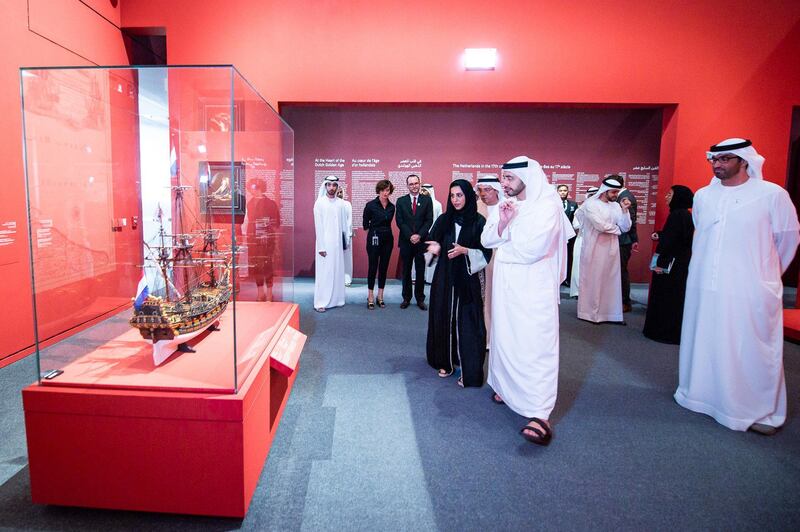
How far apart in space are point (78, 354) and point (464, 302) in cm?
241

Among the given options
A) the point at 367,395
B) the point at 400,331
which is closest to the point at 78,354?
the point at 367,395

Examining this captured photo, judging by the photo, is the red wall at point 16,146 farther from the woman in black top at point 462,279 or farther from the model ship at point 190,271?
the woman in black top at point 462,279

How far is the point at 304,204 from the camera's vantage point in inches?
321

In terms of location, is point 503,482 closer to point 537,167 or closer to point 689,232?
point 537,167

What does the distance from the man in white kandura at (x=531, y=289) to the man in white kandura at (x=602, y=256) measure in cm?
289

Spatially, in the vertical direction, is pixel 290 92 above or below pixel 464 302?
above

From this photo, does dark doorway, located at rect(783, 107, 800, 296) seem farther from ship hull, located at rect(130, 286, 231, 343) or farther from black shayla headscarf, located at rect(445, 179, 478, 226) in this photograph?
ship hull, located at rect(130, 286, 231, 343)

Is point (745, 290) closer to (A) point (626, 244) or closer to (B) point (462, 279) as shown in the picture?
(B) point (462, 279)

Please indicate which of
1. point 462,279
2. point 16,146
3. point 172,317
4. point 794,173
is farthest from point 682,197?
point 16,146

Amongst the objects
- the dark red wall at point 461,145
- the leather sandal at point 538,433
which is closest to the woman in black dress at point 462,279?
the leather sandal at point 538,433

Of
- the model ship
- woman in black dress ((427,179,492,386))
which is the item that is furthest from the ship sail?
woman in black dress ((427,179,492,386))

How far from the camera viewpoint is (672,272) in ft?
15.6

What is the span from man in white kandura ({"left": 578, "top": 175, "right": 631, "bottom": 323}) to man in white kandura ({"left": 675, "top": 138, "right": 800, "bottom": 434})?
7.58 ft

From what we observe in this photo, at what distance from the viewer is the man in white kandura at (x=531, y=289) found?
8.89 feet
